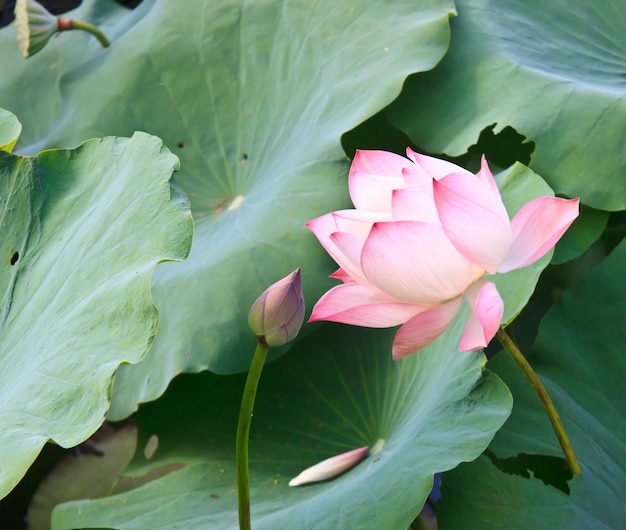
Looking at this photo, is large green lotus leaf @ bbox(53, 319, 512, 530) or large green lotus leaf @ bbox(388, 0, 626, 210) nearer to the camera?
large green lotus leaf @ bbox(53, 319, 512, 530)

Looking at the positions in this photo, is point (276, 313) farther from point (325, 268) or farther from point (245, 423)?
point (325, 268)

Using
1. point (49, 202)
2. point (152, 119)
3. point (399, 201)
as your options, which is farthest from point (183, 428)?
point (399, 201)

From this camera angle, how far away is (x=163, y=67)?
4.14 feet

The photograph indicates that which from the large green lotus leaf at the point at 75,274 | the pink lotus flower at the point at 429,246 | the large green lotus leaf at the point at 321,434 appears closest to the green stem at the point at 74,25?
the large green lotus leaf at the point at 75,274

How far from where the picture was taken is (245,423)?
0.61m

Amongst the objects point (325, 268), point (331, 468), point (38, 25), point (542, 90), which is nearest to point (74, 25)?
point (38, 25)

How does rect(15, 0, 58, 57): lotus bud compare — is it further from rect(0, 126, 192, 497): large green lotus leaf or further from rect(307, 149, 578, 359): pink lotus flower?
rect(307, 149, 578, 359): pink lotus flower

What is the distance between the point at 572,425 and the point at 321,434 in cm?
34

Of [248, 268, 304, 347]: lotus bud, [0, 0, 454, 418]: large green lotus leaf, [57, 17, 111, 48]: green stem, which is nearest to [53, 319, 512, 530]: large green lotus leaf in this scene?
[0, 0, 454, 418]: large green lotus leaf

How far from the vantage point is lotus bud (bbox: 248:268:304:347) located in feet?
1.95

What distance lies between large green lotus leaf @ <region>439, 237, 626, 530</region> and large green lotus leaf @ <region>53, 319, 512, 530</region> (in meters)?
0.08

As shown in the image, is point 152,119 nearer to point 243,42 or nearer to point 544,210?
point 243,42

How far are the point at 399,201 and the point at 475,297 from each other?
→ 104mm

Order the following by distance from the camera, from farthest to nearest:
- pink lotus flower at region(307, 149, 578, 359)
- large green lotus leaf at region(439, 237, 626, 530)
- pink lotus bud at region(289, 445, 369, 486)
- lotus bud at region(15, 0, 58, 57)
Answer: lotus bud at region(15, 0, 58, 57), pink lotus bud at region(289, 445, 369, 486), large green lotus leaf at region(439, 237, 626, 530), pink lotus flower at region(307, 149, 578, 359)
